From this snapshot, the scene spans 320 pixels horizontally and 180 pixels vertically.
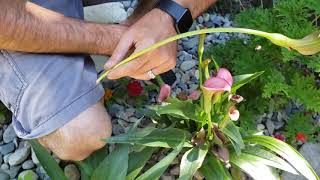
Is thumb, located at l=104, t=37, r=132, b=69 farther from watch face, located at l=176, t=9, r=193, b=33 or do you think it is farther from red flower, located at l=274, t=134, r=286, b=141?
red flower, located at l=274, t=134, r=286, b=141

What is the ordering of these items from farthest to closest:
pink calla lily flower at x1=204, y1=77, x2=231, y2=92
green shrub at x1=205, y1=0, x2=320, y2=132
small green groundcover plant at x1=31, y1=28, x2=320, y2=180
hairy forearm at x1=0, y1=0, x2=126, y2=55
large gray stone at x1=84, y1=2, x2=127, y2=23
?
large gray stone at x1=84, y1=2, x2=127, y2=23, green shrub at x1=205, y1=0, x2=320, y2=132, small green groundcover plant at x1=31, y1=28, x2=320, y2=180, hairy forearm at x1=0, y1=0, x2=126, y2=55, pink calla lily flower at x1=204, y1=77, x2=231, y2=92

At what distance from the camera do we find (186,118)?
1.86m

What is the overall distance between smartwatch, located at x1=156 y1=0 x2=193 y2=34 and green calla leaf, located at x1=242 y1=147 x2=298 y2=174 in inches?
17.5

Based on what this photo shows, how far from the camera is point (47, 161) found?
187cm

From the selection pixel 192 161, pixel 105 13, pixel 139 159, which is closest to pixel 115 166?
pixel 139 159

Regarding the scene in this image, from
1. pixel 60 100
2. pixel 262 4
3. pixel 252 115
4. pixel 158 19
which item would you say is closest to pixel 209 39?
pixel 262 4

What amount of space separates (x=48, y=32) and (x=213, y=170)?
25.7 inches

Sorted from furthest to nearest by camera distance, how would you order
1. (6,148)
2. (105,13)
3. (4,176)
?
(105,13) < (6,148) < (4,176)

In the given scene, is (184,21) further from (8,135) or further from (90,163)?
(8,135)

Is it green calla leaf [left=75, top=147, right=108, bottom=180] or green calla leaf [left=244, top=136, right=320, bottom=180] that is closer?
green calla leaf [left=244, top=136, right=320, bottom=180]

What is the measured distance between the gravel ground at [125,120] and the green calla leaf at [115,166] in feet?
1.05

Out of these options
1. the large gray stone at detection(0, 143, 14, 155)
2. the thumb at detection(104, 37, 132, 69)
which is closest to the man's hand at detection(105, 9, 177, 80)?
the thumb at detection(104, 37, 132, 69)

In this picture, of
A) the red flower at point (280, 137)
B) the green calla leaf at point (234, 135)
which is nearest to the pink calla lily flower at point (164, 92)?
the green calla leaf at point (234, 135)

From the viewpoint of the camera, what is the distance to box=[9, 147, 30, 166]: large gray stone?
7.13ft
